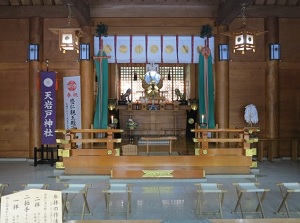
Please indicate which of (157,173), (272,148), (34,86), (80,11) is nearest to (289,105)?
(272,148)

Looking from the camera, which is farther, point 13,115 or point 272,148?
point 13,115

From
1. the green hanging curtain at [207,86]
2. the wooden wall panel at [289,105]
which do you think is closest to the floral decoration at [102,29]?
the green hanging curtain at [207,86]

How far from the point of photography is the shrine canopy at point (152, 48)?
10.5 m

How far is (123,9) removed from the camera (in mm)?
10281

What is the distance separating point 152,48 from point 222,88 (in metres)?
2.30

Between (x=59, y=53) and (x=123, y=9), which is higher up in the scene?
(x=123, y=9)

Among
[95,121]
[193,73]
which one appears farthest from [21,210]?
[193,73]

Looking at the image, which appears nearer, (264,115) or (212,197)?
(212,197)

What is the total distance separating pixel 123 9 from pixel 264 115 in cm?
501

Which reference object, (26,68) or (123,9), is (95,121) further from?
(123,9)

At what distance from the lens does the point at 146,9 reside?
1032 centimetres

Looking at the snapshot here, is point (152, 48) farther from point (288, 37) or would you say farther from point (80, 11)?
point (288, 37)

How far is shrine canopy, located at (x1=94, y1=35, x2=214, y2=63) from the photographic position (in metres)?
10.5

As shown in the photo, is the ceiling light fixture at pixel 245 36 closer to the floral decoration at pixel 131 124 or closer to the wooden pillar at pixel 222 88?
the wooden pillar at pixel 222 88
